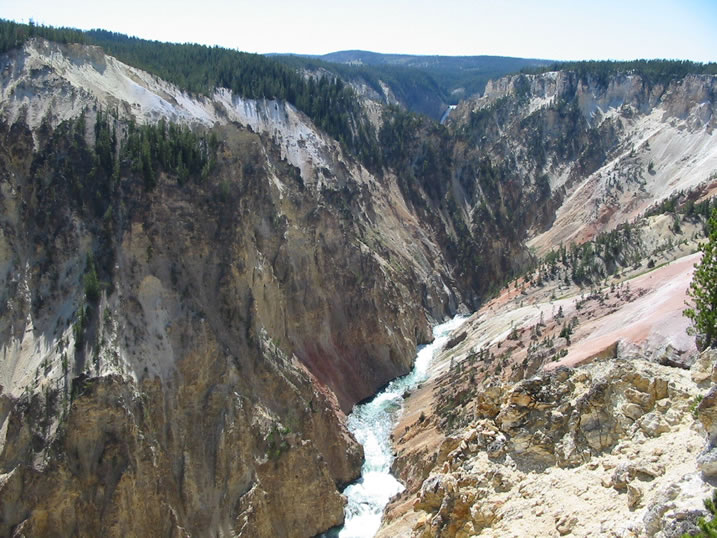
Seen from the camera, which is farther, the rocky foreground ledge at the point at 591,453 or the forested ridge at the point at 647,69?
the forested ridge at the point at 647,69

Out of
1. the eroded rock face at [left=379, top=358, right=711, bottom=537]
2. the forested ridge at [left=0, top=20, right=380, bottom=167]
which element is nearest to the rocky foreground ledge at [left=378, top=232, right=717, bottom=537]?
the eroded rock face at [left=379, top=358, right=711, bottom=537]

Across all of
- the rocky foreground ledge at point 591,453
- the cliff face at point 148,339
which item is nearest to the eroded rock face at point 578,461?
the rocky foreground ledge at point 591,453

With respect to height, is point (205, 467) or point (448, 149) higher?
point (448, 149)

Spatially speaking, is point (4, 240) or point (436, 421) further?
point (436, 421)

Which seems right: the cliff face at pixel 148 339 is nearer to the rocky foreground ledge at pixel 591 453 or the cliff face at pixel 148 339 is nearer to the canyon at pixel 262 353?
the canyon at pixel 262 353

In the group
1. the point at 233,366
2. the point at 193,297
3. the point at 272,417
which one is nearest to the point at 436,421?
the point at 272,417

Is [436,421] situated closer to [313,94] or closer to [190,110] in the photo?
[190,110]

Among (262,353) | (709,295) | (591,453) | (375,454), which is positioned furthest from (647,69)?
(591,453)
